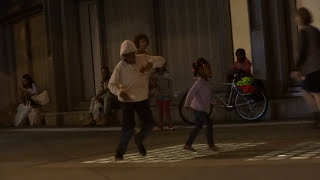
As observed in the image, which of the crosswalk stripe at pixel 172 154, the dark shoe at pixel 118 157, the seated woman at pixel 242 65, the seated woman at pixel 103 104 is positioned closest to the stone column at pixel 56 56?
the seated woman at pixel 103 104

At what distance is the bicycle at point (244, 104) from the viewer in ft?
38.7

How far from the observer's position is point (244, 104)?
11.9m

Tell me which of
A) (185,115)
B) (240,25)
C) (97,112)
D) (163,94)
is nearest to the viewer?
(163,94)

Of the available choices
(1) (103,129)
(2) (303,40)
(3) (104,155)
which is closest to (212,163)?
(3) (104,155)

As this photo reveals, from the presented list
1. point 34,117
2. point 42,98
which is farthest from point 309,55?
point 34,117

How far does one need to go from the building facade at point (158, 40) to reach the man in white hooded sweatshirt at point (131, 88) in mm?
4626

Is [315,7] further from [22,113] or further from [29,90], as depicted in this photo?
[22,113]

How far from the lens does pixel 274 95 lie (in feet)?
40.1

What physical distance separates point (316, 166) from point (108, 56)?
28.0ft

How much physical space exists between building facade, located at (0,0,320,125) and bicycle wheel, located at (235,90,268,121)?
0.78 ft

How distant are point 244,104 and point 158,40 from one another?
113 inches

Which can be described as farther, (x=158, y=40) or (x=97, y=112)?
(x=158, y=40)

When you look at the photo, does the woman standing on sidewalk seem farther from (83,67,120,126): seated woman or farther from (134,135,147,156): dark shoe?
(83,67,120,126): seated woman

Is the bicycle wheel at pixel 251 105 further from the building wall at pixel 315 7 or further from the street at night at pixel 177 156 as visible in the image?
the building wall at pixel 315 7
